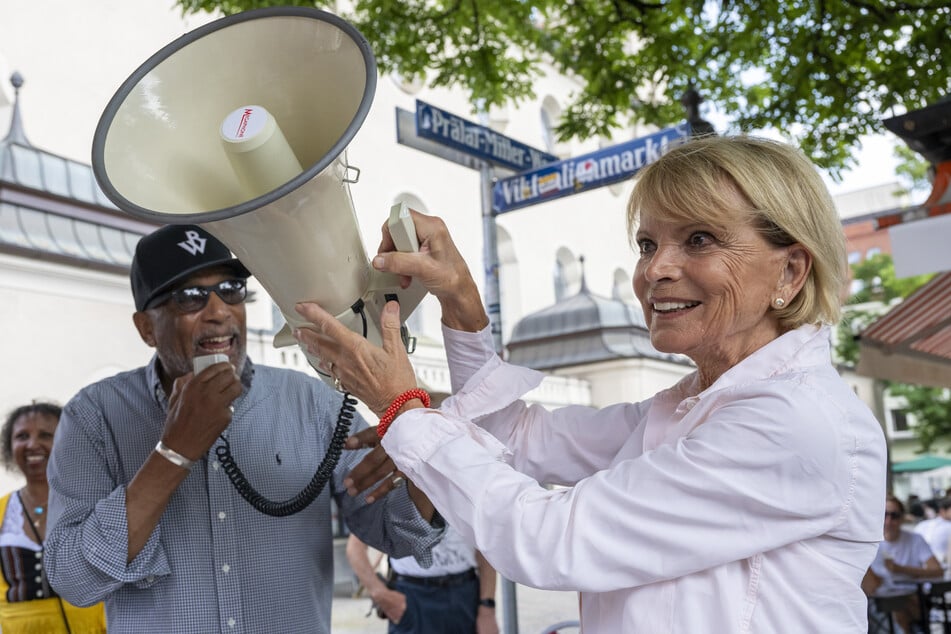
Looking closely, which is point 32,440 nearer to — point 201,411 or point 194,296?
point 194,296

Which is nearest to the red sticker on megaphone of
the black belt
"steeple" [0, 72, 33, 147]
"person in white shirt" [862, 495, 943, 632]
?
the black belt

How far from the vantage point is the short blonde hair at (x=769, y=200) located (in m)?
1.81

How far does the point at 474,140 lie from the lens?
488cm

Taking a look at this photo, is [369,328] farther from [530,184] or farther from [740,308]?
[530,184]

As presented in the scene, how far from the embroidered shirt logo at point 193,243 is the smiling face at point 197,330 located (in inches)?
2.4

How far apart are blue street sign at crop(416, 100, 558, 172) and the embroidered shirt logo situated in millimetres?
2100

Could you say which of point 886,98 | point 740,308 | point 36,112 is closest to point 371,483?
point 740,308

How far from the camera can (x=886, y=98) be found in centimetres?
670

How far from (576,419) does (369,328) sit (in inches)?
25.4

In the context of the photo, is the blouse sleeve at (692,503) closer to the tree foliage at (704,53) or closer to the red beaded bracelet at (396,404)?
the red beaded bracelet at (396,404)

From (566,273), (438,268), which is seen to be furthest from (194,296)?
(566,273)

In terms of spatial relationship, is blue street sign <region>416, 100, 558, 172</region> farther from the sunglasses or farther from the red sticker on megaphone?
the red sticker on megaphone

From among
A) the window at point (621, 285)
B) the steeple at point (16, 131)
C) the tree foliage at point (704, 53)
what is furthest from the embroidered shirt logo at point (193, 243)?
the window at point (621, 285)

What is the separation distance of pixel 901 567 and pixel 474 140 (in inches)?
248
